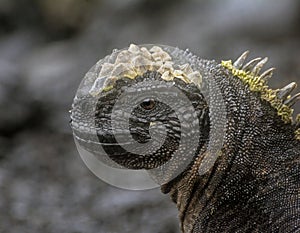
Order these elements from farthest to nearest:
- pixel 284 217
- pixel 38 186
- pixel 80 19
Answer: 1. pixel 80 19
2. pixel 38 186
3. pixel 284 217

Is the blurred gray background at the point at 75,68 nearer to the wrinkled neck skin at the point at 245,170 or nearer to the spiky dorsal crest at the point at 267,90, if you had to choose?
the wrinkled neck skin at the point at 245,170

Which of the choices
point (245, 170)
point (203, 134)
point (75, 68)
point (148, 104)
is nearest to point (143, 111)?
point (148, 104)

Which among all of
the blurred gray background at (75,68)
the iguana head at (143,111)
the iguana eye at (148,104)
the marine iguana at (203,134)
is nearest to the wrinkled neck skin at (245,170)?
the marine iguana at (203,134)

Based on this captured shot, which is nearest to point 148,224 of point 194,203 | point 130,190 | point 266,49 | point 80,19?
point 130,190

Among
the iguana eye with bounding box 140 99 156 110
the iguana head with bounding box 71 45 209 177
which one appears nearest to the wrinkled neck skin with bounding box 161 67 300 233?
the iguana head with bounding box 71 45 209 177

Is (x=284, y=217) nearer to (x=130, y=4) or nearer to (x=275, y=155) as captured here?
(x=275, y=155)

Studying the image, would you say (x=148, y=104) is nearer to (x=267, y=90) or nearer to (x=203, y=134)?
(x=203, y=134)

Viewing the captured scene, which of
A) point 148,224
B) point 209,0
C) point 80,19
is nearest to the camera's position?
point 148,224

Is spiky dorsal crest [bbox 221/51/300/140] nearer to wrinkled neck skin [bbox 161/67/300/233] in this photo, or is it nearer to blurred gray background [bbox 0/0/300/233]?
wrinkled neck skin [bbox 161/67/300/233]
